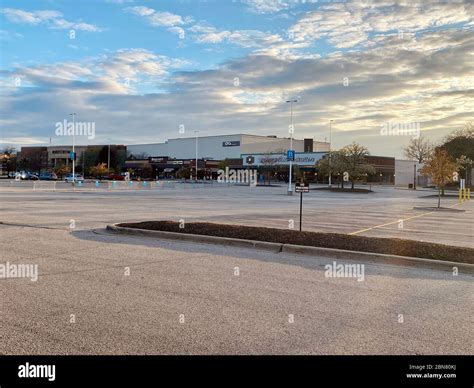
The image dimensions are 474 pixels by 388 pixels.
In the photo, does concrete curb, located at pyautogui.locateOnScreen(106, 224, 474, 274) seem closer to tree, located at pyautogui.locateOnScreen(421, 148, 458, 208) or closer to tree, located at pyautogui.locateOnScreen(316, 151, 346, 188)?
tree, located at pyautogui.locateOnScreen(421, 148, 458, 208)

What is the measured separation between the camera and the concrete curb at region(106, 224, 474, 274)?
356 inches

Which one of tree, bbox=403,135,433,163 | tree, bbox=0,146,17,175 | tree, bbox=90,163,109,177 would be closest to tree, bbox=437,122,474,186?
tree, bbox=403,135,433,163

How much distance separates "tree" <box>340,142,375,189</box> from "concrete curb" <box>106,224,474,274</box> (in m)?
48.4

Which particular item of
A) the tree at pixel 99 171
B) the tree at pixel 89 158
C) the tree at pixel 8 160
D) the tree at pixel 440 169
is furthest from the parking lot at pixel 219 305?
the tree at pixel 89 158

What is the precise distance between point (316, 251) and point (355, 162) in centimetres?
5100

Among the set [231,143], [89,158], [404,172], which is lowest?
[404,172]

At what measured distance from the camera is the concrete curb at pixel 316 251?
9.04 meters

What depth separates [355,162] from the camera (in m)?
59.2

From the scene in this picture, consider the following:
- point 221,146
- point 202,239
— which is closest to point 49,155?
point 221,146

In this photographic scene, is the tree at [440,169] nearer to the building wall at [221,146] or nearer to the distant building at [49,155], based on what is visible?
the building wall at [221,146]

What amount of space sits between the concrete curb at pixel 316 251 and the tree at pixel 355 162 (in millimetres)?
48385

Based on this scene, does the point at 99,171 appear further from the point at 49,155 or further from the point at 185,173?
the point at 49,155
